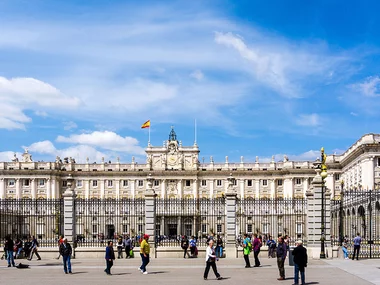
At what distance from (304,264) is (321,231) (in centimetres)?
1250

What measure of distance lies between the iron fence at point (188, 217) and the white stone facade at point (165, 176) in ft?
63.0

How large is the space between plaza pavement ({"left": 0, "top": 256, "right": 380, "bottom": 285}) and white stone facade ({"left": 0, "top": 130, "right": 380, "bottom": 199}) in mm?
86298

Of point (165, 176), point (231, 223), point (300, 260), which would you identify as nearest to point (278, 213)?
point (231, 223)

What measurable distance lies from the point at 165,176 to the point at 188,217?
4460cm

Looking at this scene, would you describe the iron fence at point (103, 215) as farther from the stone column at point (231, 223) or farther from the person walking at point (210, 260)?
the person walking at point (210, 260)

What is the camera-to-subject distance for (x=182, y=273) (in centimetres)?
2947

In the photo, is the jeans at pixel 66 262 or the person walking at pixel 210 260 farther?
the jeans at pixel 66 262

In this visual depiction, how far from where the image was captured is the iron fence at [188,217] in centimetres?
4384

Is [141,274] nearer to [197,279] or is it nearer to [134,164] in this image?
[197,279]

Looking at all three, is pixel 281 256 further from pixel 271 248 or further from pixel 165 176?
pixel 165 176

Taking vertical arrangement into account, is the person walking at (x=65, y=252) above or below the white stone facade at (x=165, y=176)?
below

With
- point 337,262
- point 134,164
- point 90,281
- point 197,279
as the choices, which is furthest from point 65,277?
point 134,164

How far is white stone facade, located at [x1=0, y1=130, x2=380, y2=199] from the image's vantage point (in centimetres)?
12150

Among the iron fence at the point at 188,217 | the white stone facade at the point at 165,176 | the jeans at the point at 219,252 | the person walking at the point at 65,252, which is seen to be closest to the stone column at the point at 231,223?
the jeans at the point at 219,252
